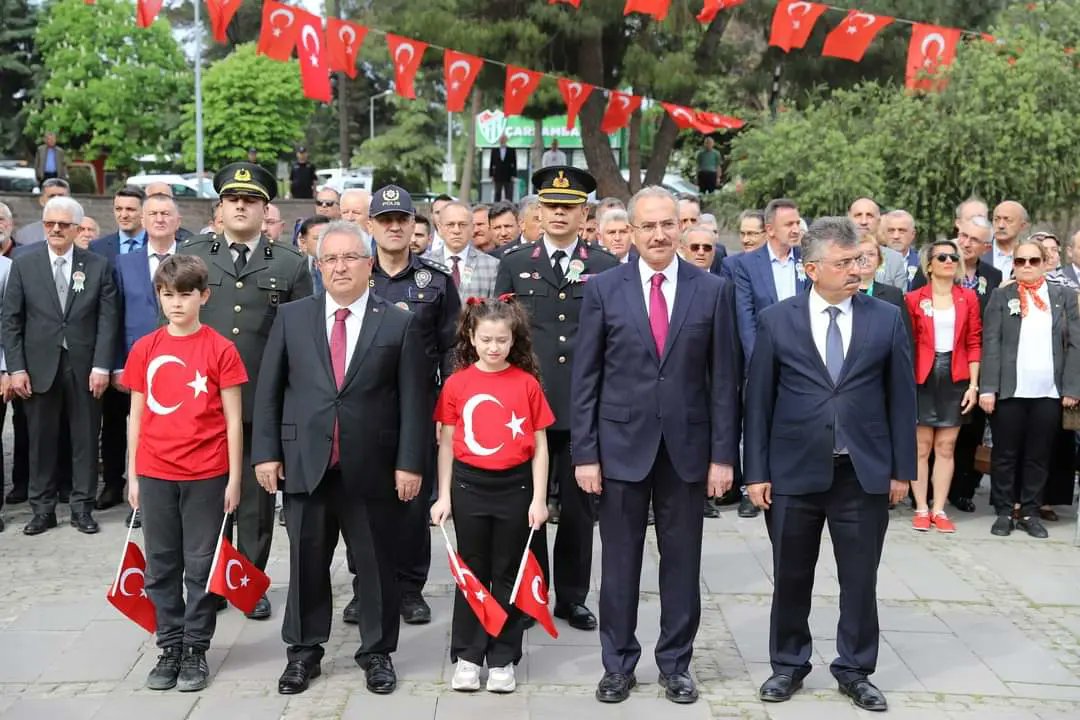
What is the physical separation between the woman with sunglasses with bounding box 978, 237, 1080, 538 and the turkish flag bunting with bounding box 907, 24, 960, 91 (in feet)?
29.9

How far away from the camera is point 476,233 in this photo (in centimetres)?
1009

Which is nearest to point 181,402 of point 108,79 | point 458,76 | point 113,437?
point 113,437

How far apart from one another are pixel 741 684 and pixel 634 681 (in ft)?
1.58

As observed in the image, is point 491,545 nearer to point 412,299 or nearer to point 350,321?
point 350,321

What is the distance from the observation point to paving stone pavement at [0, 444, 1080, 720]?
207 inches

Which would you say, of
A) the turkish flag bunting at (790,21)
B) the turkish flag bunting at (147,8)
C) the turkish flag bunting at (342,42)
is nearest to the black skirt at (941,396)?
the turkish flag bunting at (790,21)

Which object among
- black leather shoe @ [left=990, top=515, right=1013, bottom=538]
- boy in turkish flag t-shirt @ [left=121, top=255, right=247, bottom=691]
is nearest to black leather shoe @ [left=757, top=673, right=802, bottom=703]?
boy in turkish flag t-shirt @ [left=121, top=255, right=247, bottom=691]

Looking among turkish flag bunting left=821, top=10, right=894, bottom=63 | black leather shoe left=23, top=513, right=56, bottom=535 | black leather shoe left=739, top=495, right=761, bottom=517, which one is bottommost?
black leather shoe left=23, top=513, right=56, bottom=535

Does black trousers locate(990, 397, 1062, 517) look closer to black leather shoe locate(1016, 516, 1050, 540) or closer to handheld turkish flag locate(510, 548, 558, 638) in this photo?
black leather shoe locate(1016, 516, 1050, 540)

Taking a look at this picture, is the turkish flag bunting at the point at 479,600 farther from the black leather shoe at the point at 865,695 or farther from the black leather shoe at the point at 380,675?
the black leather shoe at the point at 865,695

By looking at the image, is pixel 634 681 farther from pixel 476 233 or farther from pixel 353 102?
pixel 353 102

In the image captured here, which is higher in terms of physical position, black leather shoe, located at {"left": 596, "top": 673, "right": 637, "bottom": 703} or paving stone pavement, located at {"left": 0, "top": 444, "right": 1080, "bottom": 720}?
black leather shoe, located at {"left": 596, "top": 673, "right": 637, "bottom": 703}

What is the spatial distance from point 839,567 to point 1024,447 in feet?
12.9

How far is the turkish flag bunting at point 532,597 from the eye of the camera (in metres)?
5.32
